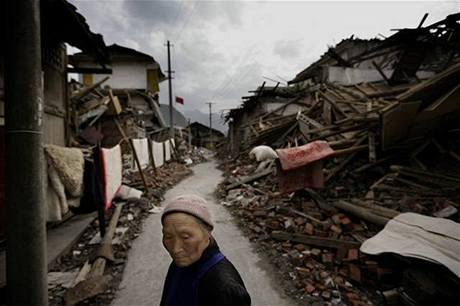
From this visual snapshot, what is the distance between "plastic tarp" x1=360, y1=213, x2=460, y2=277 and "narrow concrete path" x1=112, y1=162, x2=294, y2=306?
5.51 feet

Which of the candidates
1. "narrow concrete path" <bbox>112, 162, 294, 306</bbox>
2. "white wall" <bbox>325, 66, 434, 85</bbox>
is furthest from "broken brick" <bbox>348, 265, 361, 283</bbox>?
"white wall" <bbox>325, 66, 434, 85</bbox>

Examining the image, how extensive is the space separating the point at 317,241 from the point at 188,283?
4.09m

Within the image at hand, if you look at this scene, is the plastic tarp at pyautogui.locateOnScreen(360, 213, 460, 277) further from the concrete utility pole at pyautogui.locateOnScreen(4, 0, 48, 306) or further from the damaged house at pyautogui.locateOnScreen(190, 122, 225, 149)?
the damaged house at pyautogui.locateOnScreen(190, 122, 225, 149)

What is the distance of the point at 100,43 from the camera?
5410 millimetres

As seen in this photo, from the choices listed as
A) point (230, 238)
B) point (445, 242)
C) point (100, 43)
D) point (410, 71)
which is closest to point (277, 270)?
point (230, 238)

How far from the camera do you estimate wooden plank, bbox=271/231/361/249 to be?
4.51 m

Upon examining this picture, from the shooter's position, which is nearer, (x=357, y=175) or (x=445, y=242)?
(x=445, y=242)

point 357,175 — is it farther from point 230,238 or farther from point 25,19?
point 25,19

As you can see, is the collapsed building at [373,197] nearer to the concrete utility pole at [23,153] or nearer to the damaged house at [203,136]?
the concrete utility pole at [23,153]

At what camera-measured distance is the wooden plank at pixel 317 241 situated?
451cm

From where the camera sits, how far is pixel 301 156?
580 centimetres

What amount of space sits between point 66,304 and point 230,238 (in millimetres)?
3413

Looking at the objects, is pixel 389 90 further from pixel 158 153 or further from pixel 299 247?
pixel 158 153

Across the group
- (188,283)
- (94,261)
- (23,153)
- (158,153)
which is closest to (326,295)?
(188,283)
